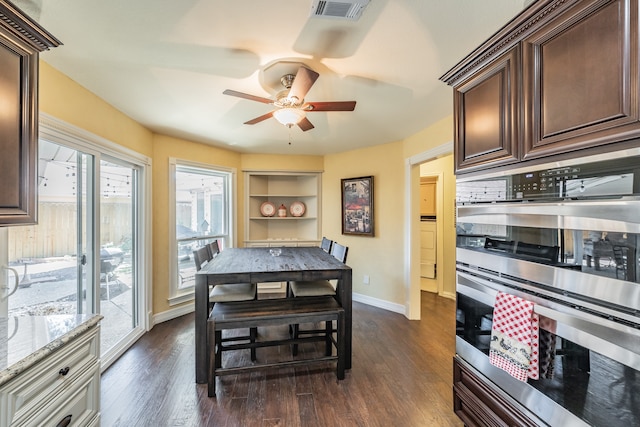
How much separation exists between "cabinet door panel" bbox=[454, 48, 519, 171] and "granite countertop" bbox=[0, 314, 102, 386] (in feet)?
6.92

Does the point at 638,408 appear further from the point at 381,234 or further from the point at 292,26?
the point at 381,234

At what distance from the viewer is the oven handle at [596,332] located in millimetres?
815

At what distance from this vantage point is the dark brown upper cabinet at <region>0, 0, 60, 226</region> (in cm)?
112

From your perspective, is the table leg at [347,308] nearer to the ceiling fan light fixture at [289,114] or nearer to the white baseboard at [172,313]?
the ceiling fan light fixture at [289,114]

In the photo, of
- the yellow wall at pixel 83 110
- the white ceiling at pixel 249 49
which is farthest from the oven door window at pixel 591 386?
the yellow wall at pixel 83 110

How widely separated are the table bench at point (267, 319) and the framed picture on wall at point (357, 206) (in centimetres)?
183

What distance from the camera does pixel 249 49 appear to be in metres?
1.68

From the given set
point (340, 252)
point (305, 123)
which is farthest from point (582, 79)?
point (340, 252)

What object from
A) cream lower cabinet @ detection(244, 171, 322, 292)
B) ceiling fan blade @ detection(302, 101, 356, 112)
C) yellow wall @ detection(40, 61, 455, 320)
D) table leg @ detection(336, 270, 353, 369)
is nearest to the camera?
ceiling fan blade @ detection(302, 101, 356, 112)

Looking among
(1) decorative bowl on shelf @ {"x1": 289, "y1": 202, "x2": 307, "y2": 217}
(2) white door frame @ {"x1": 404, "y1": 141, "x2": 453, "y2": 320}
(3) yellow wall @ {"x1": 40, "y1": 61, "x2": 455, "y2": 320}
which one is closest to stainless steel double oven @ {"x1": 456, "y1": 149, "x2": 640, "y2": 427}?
(3) yellow wall @ {"x1": 40, "y1": 61, "x2": 455, "y2": 320}

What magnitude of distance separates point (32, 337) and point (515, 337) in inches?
81.5

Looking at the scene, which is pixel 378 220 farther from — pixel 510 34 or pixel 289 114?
pixel 510 34

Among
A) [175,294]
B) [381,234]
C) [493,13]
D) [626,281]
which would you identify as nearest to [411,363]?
[381,234]

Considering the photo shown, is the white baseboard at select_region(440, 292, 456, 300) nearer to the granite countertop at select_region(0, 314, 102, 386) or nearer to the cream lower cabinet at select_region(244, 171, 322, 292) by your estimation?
the cream lower cabinet at select_region(244, 171, 322, 292)
